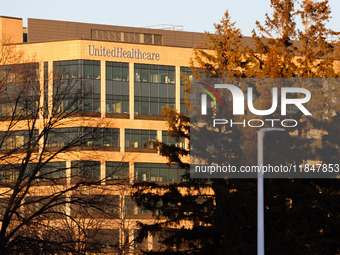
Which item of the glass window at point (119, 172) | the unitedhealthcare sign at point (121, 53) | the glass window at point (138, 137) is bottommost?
the glass window at point (119, 172)

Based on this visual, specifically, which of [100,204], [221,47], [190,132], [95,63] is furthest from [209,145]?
[95,63]

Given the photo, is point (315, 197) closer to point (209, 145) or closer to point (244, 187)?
point (244, 187)

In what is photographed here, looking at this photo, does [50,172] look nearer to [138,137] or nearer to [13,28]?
[138,137]

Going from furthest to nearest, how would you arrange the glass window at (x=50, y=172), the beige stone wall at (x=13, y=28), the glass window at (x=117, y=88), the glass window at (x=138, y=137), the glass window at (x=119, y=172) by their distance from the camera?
1. the beige stone wall at (x=13, y=28)
2. the glass window at (x=138, y=137)
3. the glass window at (x=117, y=88)
4. the glass window at (x=119, y=172)
5. the glass window at (x=50, y=172)

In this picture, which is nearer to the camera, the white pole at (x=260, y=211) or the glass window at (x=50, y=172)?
the white pole at (x=260, y=211)

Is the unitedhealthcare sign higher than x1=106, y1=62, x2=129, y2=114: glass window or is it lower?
higher

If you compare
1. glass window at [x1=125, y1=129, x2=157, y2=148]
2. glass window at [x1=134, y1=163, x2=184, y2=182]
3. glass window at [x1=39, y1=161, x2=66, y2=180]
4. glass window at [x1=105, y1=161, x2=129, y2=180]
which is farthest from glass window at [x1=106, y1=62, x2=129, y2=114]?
glass window at [x1=39, y1=161, x2=66, y2=180]

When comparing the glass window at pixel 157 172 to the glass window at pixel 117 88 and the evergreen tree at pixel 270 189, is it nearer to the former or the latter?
the glass window at pixel 117 88

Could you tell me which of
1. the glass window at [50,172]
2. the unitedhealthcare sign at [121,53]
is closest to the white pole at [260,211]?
the glass window at [50,172]

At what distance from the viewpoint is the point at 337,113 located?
132 feet

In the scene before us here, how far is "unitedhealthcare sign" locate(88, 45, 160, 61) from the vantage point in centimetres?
7356

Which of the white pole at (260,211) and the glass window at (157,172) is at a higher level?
the white pole at (260,211)

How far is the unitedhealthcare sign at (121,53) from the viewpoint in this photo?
73562 millimetres

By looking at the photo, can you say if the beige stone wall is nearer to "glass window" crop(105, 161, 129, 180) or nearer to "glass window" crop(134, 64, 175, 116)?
"glass window" crop(134, 64, 175, 116)
